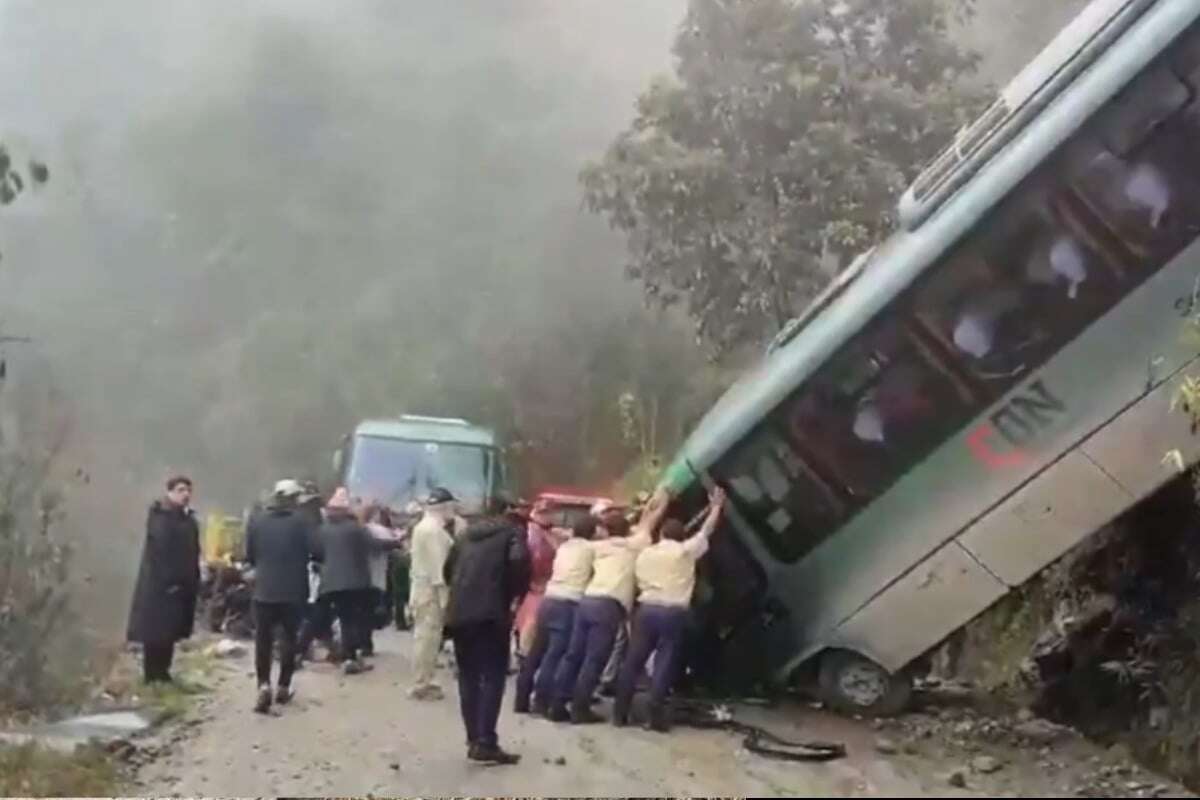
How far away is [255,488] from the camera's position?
4.30m

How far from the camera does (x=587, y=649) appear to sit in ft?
14.5

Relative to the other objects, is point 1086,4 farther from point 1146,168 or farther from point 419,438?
point 419,438

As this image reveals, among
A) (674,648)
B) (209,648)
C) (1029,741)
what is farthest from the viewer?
(209,648)

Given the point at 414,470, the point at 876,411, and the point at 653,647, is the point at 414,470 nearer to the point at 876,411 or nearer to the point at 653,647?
the point at 653,647

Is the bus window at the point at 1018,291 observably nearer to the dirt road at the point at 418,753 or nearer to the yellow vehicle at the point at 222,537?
the dirt road at the point at 418,753

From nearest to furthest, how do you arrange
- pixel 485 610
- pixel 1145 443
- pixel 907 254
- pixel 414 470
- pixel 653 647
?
pixel 485 610, pixel 1145 443, pixel 907 254, pixel 653 647, pixel 414 470

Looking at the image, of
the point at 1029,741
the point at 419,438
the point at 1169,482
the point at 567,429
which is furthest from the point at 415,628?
the point at 1169,482

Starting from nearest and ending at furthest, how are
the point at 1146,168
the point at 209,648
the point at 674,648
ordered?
the point at 1146,168
the point at 674,648
the point at 209,648

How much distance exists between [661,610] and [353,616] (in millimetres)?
911

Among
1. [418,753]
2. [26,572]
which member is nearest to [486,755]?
[418,753]

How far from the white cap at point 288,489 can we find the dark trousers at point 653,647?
92 cm

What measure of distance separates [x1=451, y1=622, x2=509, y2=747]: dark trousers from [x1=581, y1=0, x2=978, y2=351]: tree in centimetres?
97

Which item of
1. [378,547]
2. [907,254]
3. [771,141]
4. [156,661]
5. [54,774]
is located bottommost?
[54,774]

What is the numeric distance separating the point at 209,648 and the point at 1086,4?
2.99 metres
